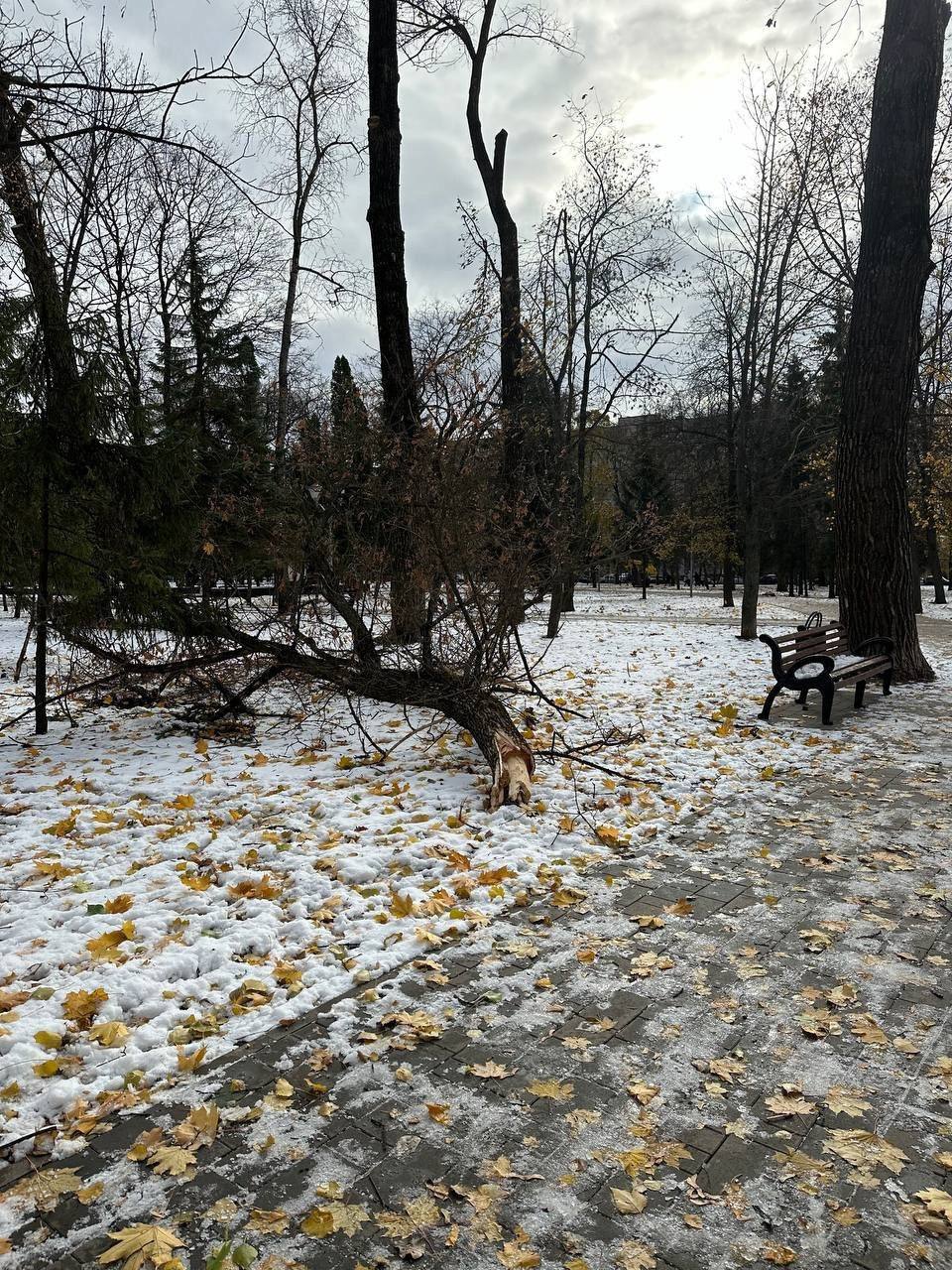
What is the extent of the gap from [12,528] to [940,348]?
24.6m

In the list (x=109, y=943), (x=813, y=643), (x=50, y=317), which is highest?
(x=50, y=317)

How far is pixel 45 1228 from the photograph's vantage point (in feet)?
6.77

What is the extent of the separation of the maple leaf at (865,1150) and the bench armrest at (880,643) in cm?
812

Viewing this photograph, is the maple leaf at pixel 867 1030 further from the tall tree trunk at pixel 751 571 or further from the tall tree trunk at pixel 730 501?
the tall tree trunk at pixel 730 501

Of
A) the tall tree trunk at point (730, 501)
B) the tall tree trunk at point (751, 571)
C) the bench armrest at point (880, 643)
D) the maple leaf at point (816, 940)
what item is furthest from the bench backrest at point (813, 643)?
the tall tree trunk at point (730, 501)

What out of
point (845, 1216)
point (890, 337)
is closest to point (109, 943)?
point (845, 1216)

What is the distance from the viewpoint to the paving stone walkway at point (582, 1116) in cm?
205

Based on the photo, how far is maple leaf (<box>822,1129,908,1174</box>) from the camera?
2289mm

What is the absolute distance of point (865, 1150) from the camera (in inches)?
92.1

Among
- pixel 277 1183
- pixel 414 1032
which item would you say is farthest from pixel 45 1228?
pixel 414 1032

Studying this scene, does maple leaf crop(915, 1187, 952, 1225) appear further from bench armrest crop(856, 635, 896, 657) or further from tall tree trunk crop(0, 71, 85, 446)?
bench armrest crop(856, 635, 896, 657)

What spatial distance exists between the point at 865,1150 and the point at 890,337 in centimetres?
1017

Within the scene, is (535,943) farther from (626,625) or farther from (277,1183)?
(626,625)

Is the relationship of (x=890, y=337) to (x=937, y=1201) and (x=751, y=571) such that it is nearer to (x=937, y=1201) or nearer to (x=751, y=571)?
(x=751, y=571)
